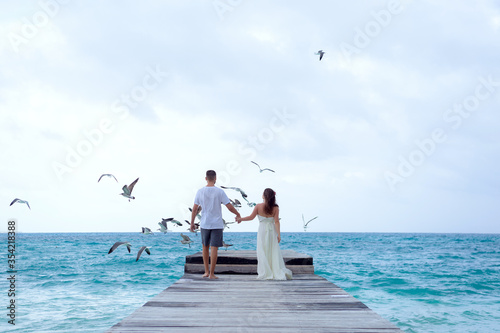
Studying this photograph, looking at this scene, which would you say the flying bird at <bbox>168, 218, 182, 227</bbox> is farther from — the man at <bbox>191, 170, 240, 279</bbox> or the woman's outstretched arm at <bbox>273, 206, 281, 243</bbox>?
the woman's outstretched arm at <bbox>273, 206, 281, 243</bbox>

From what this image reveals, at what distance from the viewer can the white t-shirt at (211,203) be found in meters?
8.06

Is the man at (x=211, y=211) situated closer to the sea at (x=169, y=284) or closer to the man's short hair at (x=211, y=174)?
the man's short hair at (x=211, y=174)

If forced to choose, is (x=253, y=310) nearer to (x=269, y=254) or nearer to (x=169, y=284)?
(x=269, y=254)

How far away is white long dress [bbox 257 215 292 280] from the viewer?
863 cm

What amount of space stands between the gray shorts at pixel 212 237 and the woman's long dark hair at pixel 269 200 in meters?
1.12

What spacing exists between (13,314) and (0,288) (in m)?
6.16

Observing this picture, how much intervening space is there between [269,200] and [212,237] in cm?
141

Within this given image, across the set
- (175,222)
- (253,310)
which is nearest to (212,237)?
(175,222)

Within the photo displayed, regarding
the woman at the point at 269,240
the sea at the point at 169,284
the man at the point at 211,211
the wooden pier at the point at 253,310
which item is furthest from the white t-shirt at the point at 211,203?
the sea at the point at 169,284

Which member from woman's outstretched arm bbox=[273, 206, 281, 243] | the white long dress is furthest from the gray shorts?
woman's outstretched arm bbox=[273, 206, 281, 243]

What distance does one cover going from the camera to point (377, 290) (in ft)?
59.3

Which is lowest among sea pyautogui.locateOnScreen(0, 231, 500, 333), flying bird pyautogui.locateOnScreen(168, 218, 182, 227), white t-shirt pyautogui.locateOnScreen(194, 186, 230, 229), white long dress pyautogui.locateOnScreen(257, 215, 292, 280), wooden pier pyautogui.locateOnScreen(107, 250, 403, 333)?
sea pyautogui.locateOnScreen(0, 231, 500, 333)

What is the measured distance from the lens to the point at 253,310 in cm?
546

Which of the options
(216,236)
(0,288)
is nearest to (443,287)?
(216,236)
